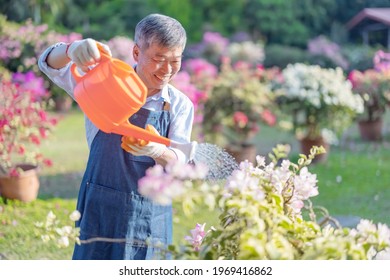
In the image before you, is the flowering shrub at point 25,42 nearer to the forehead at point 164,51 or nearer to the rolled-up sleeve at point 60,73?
the rolled-up sleeve at point 60,73

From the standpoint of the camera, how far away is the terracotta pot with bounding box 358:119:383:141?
6613 millimetres

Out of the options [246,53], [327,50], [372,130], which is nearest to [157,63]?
[372,130]

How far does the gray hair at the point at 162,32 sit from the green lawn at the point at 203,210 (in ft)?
3.14

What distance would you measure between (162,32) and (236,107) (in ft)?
11.4

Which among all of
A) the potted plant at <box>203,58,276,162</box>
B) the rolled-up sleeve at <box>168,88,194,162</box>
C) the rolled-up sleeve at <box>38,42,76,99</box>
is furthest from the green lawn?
the rolled-up sleeve at <box>38,42,76,99</box>

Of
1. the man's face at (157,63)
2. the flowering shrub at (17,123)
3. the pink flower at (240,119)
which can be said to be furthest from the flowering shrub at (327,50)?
the man's face at (157,63)

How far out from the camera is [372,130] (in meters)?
6.63

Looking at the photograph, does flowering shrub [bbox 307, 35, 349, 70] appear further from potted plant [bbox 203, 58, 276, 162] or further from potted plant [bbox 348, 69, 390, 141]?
potted plant [bbox 203, 58, 276, 162]

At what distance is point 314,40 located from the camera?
12180mm

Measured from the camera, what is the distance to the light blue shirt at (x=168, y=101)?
1.77m

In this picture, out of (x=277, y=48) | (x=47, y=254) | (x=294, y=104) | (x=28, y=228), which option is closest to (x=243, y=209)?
(x=47, y=254)

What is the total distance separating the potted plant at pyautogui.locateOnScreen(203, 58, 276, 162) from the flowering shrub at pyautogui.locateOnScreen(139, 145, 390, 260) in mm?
3683

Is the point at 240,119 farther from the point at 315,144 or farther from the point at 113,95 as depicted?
the point at 113,95
